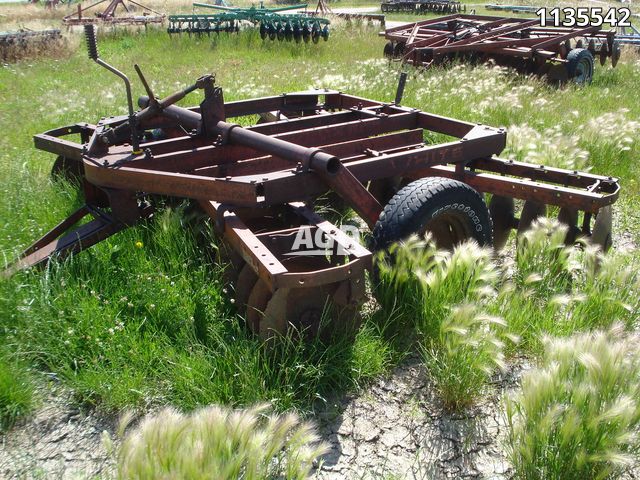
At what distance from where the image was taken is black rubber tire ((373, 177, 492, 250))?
3.29 m

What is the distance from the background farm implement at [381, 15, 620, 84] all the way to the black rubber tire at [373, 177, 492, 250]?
732 cm

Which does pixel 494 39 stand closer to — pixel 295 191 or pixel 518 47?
pixel 518 47

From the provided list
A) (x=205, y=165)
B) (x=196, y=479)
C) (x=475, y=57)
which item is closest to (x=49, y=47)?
(x=475, y=57)

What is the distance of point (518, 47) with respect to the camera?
10.4 meters

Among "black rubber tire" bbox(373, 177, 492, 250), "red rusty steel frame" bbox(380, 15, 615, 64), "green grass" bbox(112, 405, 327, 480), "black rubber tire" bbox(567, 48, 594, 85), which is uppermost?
"red rusty steel frame" bbox(380, 15, 615, 64)

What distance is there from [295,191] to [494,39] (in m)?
8.89

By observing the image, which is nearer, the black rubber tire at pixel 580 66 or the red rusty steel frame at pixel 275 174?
the red rusty steel frame at pixel 275 174

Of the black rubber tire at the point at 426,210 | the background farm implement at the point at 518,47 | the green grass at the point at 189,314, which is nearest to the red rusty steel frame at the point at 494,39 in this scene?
the background farm implement at the point at 518,47

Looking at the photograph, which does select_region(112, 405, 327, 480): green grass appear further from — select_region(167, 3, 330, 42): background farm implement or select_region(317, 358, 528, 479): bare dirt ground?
select_region(167, 3, 330, 42): background farm implement

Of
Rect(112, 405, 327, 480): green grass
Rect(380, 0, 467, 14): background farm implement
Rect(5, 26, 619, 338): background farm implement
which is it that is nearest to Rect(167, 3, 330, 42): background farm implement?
Rect(5, 26, 619, 338): background farm implement

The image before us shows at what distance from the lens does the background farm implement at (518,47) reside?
10.1m

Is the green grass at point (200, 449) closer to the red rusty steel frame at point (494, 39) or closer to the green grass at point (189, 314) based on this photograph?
the green grass at point (189, 314)

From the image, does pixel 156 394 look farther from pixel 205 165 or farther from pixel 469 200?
pixel 469 200

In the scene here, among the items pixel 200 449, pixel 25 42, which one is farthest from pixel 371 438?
pixel 25 42
